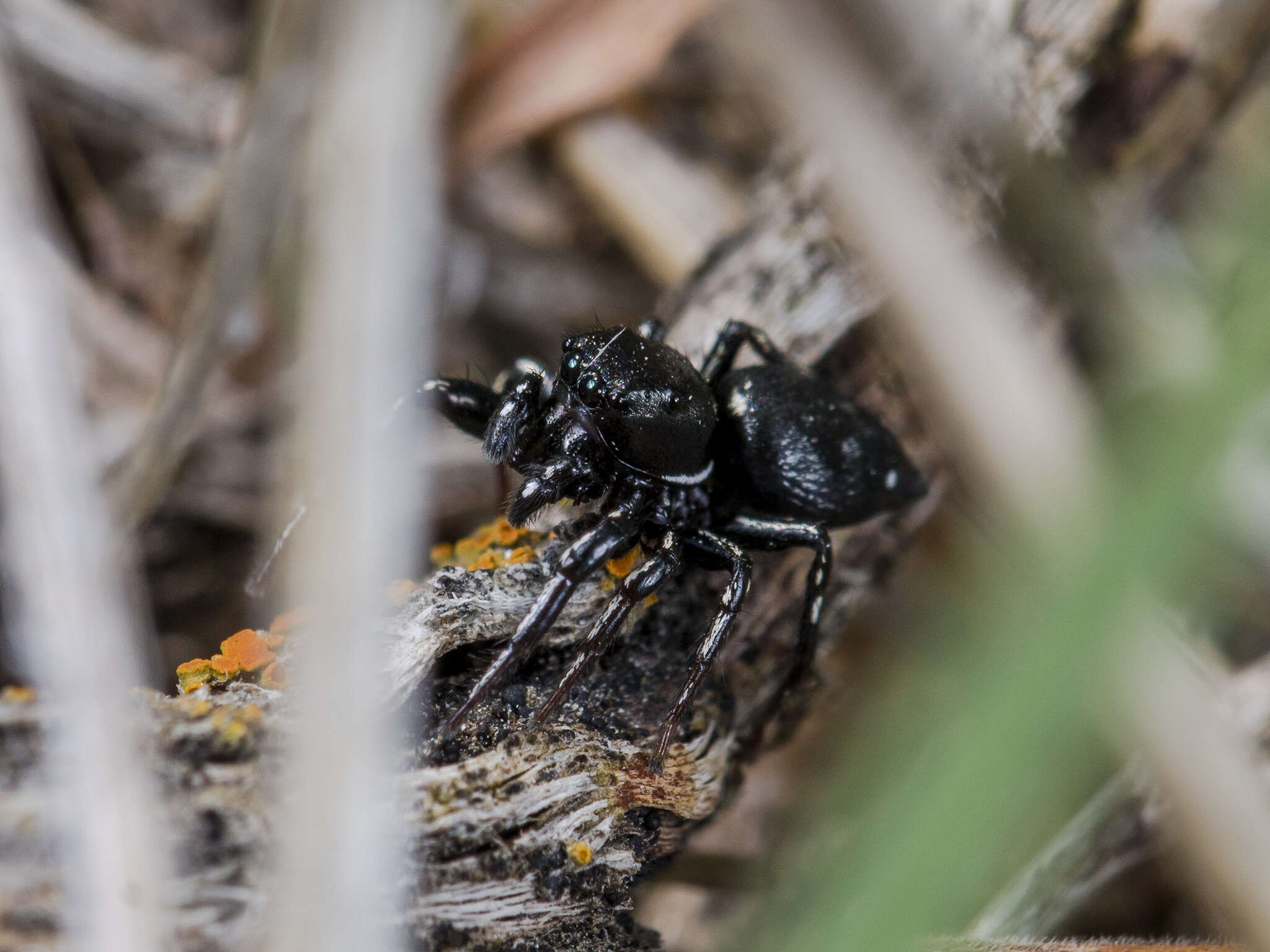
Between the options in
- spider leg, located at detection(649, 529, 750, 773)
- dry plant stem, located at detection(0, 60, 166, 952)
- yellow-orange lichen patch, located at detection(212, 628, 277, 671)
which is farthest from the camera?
spider leg, located at detection(649, 529, 750, 773)

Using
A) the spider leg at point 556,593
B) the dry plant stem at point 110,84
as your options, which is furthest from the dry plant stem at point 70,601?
the dry plant stem at point 110,84

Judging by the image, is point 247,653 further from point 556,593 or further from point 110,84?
point 110,84

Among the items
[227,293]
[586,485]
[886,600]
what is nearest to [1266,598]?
[886,600]

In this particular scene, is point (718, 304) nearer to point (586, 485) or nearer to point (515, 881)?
point (586, 485)

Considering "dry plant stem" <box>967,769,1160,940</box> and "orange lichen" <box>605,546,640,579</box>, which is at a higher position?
"orange lichen" <box>605,546,640,579</box>

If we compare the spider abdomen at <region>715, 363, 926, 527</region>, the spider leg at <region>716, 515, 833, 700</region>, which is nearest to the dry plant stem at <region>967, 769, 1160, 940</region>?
the spider leg at <region>716, 515, 833, 700</region>

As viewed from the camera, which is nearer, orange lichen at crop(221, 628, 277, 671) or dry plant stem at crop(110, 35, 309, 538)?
orange lichen at crop(221, 628, 277, 671)

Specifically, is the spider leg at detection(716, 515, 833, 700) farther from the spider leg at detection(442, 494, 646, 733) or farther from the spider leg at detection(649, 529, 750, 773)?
the spider leg at detection(442, 494, 646, 733)

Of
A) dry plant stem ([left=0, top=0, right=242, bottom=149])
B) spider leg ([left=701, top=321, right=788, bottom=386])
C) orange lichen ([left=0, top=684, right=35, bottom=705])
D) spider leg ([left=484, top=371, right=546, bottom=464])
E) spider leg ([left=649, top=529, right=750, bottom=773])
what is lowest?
spider leg ([left=649, top=529, right=750, bottom=773])
